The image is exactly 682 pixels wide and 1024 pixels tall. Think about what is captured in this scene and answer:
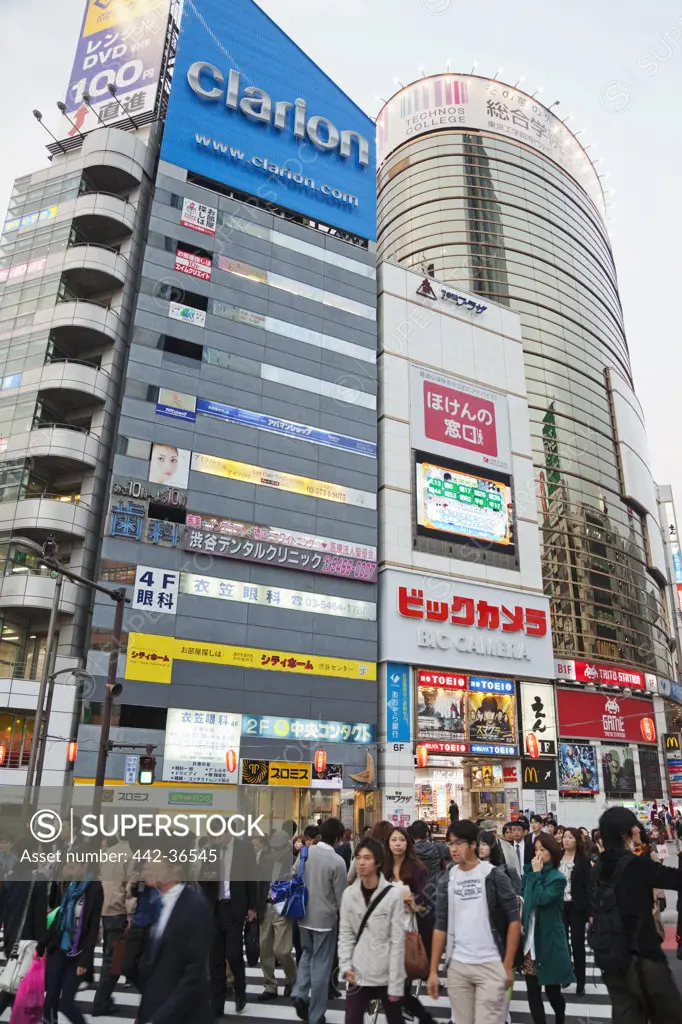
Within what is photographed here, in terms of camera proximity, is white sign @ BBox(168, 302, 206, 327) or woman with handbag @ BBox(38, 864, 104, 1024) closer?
woman with handbag @ BBox(38, 864, 104, 1024)

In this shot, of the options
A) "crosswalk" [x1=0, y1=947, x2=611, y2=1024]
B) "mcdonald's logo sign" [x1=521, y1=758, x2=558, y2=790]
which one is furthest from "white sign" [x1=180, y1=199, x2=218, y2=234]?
"crosswalk" [x1=0, y1=947, x2=611, y2=1024]

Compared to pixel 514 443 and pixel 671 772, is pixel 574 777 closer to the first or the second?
pixel 671 772

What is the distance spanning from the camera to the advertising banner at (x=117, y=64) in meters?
39.6

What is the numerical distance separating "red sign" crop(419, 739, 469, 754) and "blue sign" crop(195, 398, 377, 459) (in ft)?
44.4

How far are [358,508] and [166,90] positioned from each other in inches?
1069

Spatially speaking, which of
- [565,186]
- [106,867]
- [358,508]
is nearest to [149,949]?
[106,867]

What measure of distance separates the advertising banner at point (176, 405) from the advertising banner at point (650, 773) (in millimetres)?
33038

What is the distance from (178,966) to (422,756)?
28.4 metres

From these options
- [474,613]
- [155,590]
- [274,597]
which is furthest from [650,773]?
[155,590]

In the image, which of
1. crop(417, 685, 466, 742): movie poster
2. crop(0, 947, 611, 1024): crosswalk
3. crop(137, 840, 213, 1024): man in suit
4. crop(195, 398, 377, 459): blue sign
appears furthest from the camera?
crop(417, 685, 466, 742): movie poster

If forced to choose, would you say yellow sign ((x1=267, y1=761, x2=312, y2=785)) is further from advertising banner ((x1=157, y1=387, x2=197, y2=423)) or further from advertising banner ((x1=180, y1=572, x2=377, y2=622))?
advertising banner ((x1=157, y1=387, x2=197, y2=423))

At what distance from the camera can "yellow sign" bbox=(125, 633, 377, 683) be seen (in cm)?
2800

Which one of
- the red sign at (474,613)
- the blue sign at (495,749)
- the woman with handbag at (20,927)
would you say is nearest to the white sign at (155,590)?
the red sign at (474,613)

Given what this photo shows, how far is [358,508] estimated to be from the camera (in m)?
35.0
